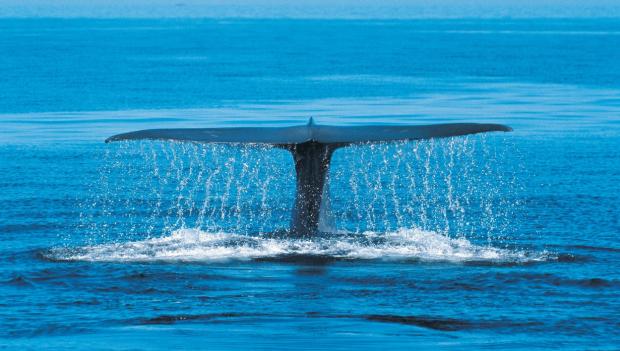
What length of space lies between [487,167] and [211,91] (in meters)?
17.5

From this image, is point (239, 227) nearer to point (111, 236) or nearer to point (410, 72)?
point (111, 236)

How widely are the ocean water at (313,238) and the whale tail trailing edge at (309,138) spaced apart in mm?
210

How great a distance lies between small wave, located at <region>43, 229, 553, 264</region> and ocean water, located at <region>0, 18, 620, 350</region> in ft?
0.11

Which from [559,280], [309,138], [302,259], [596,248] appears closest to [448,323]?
[559,280]

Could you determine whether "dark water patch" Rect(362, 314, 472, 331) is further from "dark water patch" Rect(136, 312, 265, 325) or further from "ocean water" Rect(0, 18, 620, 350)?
"dark water patch" Rect(136, 312, 265, 325)

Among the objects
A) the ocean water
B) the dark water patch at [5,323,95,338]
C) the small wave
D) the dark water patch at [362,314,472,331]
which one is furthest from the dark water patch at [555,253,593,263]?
the dark water patch at [5,323,95,338]

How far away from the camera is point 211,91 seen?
3766 cm

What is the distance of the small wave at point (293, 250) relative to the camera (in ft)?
43.0

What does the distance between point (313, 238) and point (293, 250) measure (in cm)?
42

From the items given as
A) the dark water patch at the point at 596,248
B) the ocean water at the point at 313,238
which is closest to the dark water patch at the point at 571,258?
the ocean water at the point at 313,238

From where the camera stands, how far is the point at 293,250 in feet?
43.3

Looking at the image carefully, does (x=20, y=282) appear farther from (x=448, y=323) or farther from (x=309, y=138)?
(x=448, y=323)

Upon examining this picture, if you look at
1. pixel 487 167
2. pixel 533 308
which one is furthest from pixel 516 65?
pixel 533 308

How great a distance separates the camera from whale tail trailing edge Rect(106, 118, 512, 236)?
12.7 m
